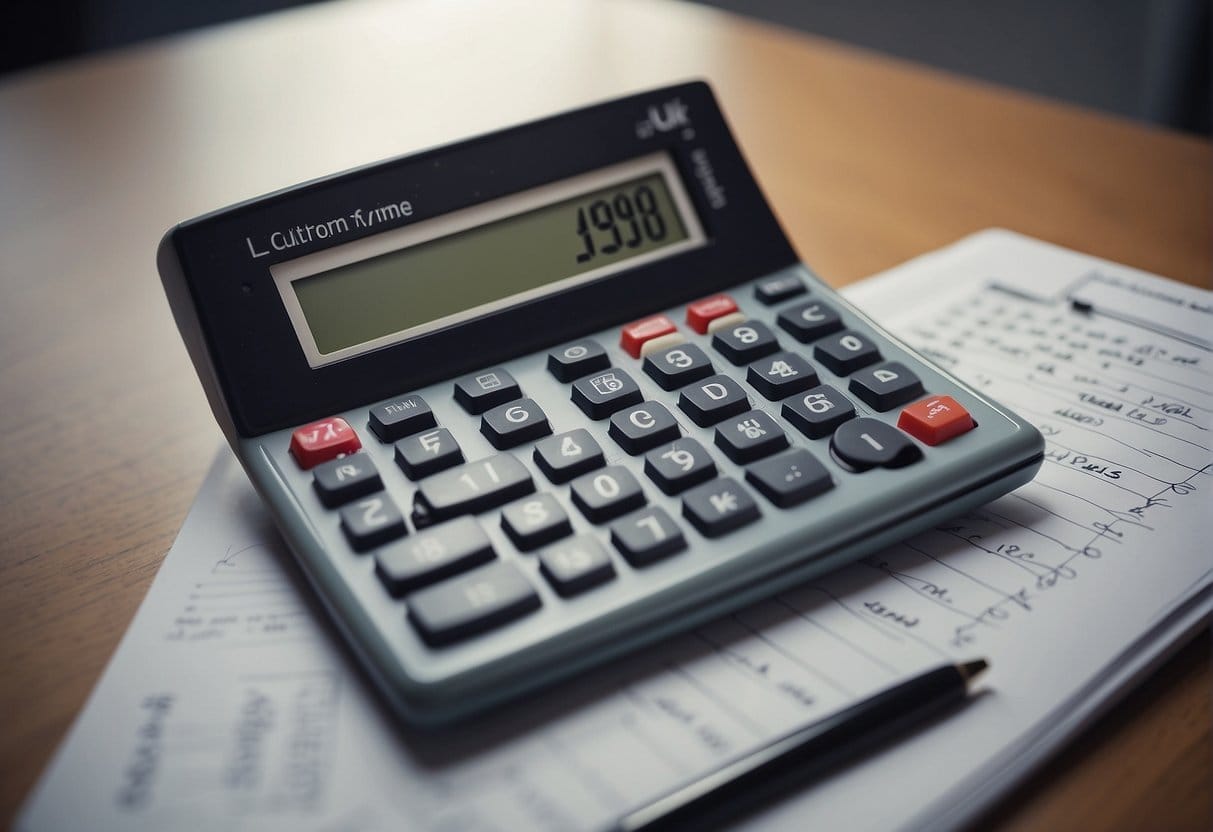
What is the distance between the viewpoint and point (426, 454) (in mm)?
394

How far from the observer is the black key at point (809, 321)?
46cm

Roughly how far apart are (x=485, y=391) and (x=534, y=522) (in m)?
0.08

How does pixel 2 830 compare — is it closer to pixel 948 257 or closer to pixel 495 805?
pixel 495 805

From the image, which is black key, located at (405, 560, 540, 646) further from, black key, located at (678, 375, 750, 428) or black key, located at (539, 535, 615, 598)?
black key, located at (678, 375, 750, 428)

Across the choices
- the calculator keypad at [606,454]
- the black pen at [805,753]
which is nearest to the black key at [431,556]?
the calculator keypad at [606,454]

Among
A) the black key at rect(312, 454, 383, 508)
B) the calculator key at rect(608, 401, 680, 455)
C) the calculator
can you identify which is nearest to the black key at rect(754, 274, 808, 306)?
the calculator

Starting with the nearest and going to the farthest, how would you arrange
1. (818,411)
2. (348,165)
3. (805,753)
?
1. (805,753)
2. (818,411)
3. (348,165)

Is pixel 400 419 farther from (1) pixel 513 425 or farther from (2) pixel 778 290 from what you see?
(2) pixel 778 290

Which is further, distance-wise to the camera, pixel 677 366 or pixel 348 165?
pixel 348 165

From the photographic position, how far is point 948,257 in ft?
2.01

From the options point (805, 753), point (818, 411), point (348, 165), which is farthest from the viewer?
point (348, 165)

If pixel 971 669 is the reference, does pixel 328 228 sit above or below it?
above

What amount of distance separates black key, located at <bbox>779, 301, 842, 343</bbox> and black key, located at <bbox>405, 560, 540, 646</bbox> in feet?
0.61

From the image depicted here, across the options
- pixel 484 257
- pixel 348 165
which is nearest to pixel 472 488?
pixel 484 257
